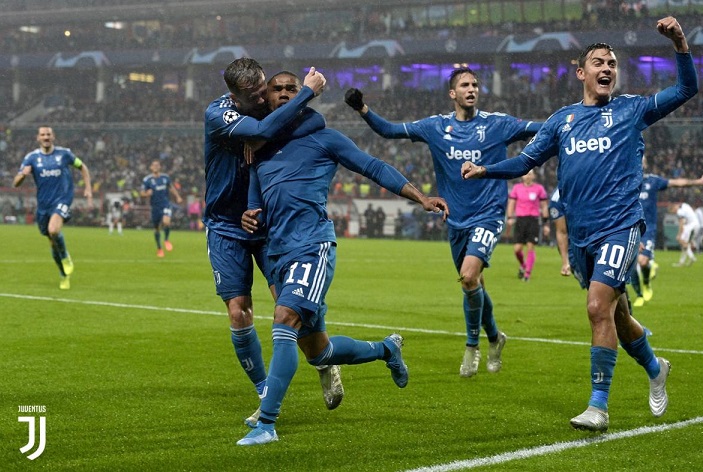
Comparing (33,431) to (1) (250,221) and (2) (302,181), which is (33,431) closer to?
(1) (250,221)

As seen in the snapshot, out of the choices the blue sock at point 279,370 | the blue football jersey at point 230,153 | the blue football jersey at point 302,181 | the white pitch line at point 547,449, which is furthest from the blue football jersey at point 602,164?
the blue sock at point 279,370

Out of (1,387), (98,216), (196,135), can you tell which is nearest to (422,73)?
(196,135)

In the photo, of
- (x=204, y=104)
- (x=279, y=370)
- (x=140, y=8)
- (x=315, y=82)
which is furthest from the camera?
(x=140, y=8)

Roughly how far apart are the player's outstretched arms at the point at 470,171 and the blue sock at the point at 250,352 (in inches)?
67.8

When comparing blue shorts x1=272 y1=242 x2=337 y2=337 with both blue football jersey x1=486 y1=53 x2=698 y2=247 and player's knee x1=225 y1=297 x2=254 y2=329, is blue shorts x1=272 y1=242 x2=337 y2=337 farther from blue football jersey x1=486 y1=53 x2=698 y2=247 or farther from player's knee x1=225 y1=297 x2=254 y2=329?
blue football jersey x1=486 y1=53 x2=698 y2=247

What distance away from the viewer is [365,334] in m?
12.1

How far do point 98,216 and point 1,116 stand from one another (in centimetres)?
2131

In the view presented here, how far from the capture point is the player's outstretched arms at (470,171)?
6.83 m

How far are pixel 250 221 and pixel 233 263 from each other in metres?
0.61

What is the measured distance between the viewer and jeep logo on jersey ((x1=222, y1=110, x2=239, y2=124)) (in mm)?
6582

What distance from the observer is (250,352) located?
713 cm

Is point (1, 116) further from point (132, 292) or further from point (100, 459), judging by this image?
point (100, 459)

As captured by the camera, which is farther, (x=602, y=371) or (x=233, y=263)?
(x=233, y=263)

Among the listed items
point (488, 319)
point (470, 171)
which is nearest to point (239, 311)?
A: point (470, 171)
